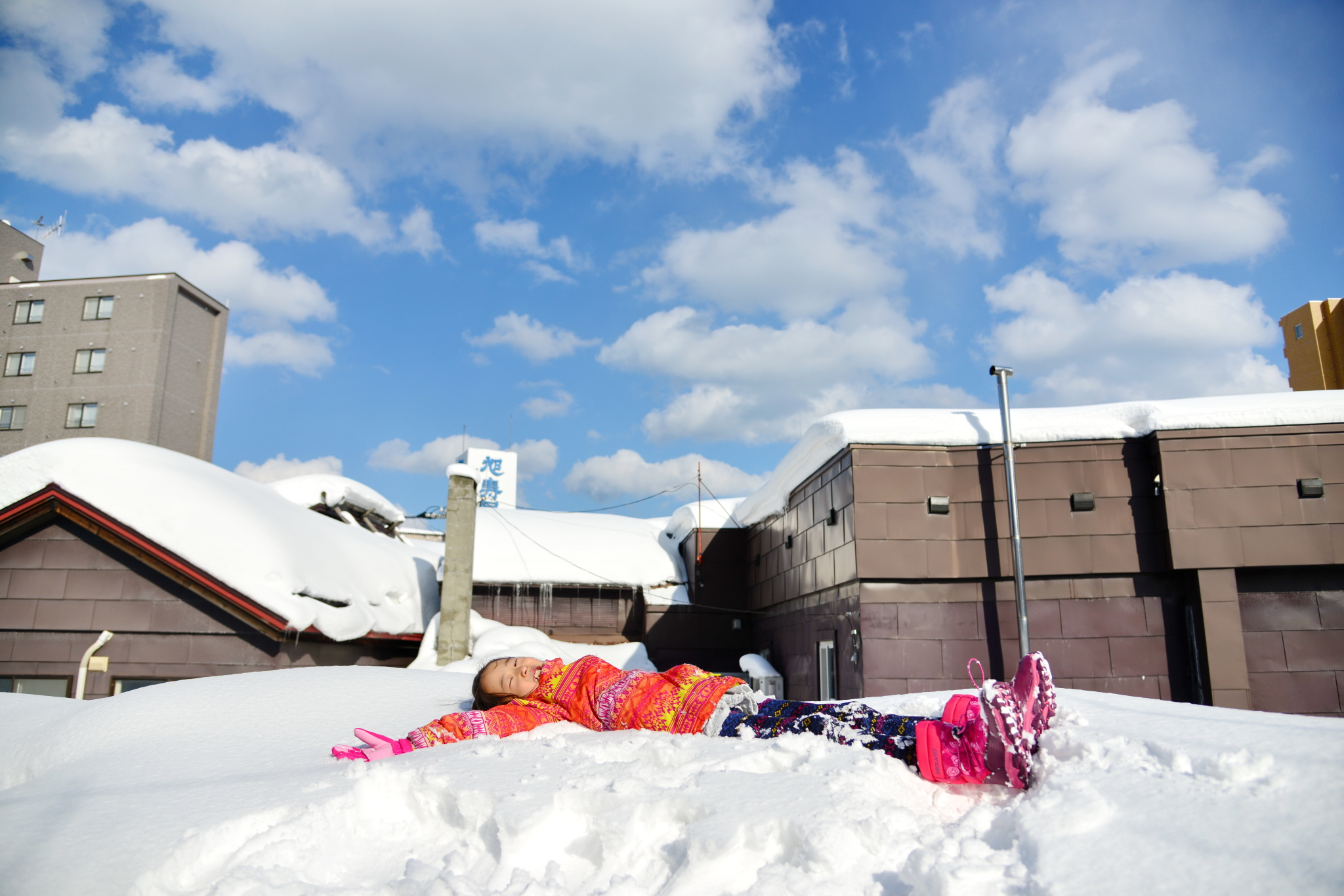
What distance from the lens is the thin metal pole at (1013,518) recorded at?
700cm

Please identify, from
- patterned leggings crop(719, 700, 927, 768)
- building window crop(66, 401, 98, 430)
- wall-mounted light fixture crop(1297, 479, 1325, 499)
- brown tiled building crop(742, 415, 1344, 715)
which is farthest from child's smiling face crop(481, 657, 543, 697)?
building window crop(66, 401, 98, 430)

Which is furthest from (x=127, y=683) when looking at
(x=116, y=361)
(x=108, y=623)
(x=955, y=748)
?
(x=116, y=361)

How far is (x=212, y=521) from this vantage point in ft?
27.2

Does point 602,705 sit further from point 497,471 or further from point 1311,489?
point 497,471

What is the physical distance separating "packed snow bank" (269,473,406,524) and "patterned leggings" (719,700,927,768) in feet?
41.7

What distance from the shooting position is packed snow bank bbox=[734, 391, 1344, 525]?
22.9 ft

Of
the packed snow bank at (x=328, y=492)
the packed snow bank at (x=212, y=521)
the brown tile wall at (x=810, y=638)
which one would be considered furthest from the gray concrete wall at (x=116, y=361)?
the brown tile wall at (x=810, y=638)

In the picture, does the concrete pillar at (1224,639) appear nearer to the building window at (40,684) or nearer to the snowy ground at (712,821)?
the snowy ground at (712,821)

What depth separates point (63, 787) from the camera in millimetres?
2502

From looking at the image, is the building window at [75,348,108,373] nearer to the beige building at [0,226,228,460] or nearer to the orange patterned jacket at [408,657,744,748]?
Answer: the beige building at [0,226,228,460]

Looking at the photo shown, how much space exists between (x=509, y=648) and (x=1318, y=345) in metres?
22.5

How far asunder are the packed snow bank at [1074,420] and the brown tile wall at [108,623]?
21.3 ft

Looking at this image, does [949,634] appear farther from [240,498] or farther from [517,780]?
[240,498]

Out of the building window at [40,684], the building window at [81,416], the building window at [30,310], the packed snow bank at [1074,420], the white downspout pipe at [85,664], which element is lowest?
the building window at [40,684]
